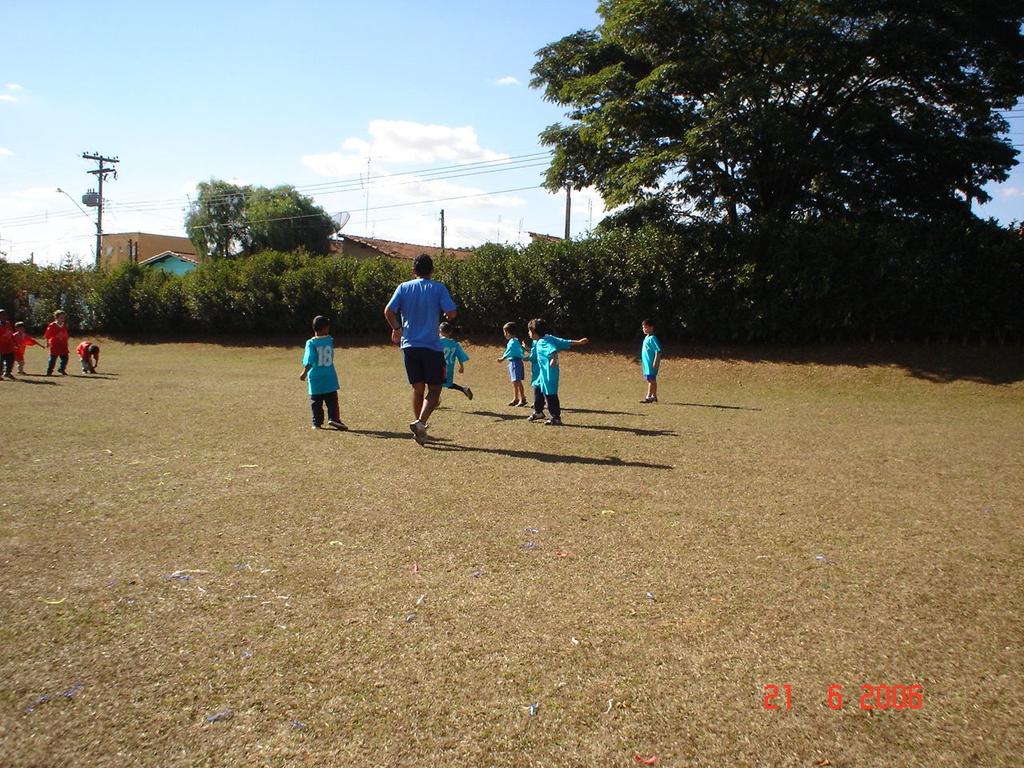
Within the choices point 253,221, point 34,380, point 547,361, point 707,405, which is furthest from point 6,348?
point 253,221

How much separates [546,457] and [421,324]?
83.2 inches

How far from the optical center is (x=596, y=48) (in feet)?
77.5

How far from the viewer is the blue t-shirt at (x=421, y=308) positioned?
27.2ft

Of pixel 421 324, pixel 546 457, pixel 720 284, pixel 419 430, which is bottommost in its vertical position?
pixel 546 457

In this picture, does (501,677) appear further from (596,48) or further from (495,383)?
(596,48)

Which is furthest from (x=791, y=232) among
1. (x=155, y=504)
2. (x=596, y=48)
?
(x=155, y=504)

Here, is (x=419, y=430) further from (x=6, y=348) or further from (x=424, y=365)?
(x=6, y=348)

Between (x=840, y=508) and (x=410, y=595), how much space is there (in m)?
3.92

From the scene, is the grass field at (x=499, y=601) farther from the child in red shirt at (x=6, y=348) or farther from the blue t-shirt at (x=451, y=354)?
the child in red shirt at (x=6, y=348)

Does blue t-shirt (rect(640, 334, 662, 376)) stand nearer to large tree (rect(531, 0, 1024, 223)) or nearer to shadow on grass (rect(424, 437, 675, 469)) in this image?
shadow on grass (rect(424, 437, 675, 469))

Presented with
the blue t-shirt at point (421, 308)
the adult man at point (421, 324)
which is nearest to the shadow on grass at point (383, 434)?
the adult man at point (421, 324)

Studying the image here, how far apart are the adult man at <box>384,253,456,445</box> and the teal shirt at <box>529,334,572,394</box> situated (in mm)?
2886

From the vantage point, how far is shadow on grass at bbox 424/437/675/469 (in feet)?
25.4

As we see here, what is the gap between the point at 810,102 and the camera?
2125 cm
